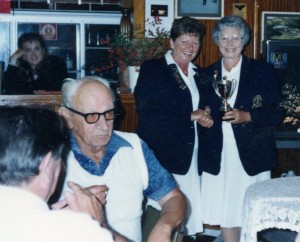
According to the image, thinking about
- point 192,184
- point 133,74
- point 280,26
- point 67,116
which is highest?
point 280,26

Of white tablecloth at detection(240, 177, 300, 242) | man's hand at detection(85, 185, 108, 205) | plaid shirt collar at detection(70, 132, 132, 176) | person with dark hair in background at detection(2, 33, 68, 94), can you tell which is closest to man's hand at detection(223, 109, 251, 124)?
white tablecloth at detection(240, 177, 300, 242)

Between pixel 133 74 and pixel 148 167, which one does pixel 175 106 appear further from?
pixel 148 167

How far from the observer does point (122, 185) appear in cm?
189

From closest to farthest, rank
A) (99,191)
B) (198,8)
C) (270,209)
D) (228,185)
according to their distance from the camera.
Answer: (99,191) < (270,209) < (228,185) < (198,8)

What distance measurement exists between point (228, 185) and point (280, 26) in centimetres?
181

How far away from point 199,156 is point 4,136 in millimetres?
2113

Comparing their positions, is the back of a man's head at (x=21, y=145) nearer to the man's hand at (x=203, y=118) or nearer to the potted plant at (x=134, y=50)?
the man's hand at (x=203, y=118)

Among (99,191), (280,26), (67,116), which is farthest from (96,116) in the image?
(280,26)

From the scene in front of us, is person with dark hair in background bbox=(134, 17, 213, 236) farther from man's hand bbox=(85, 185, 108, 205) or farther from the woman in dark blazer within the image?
man's hand bbox=(85, 185, 108, 205)

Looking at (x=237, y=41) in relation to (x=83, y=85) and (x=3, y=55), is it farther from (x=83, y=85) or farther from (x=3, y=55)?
(x=3, y=55)

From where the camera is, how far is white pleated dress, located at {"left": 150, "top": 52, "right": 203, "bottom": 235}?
126 inches

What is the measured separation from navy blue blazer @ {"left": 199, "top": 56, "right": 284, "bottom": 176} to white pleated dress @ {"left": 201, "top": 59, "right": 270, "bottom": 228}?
30mm

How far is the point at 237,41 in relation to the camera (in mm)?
3096

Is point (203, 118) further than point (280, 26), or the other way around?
point (280, 26)
